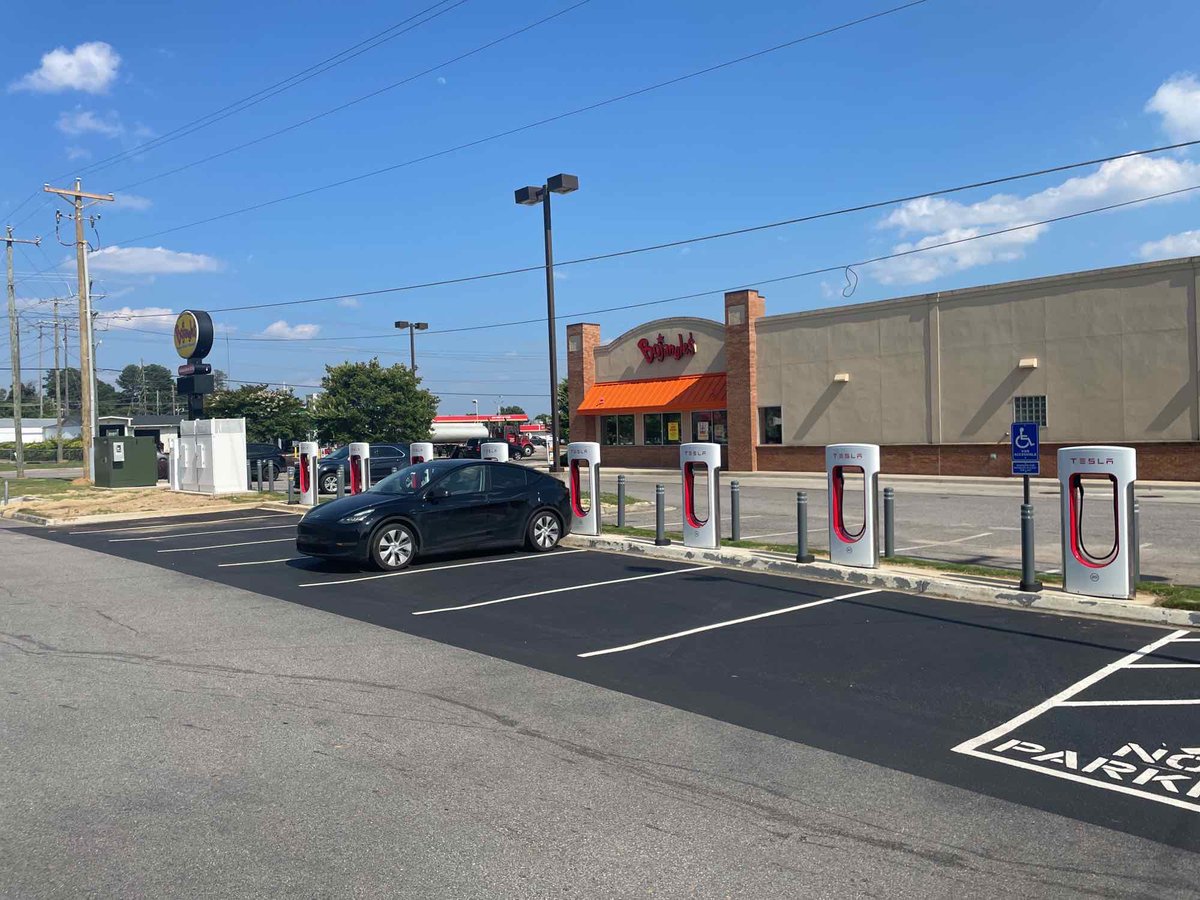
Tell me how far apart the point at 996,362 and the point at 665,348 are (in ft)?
44.3

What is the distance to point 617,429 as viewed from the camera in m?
42.1

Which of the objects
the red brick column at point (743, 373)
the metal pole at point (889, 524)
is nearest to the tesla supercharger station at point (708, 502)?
the metal pole at point (889, 524)

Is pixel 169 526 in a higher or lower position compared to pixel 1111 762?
higher

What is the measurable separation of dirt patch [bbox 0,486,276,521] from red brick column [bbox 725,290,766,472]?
17.2 metres

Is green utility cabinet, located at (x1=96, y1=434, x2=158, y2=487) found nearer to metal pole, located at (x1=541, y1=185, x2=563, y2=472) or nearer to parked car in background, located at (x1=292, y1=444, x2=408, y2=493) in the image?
parked car in background, located at (x1=292, y1=444, x2=408, y2=493)

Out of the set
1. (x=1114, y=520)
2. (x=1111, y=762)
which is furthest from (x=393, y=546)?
(x=1111, y=762)

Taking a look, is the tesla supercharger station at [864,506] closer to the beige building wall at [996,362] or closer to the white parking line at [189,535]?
the white parking line at [189,535]

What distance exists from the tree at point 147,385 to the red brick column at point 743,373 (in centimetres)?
12701

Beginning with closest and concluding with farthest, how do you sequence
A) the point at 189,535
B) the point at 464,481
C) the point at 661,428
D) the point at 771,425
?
the point at 464,481 < the point at 189,535 < the point at 771,425 < the point at 661,428

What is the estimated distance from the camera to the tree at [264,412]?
63.6 metres

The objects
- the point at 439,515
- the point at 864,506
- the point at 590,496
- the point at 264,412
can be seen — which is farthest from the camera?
the point at 264,412

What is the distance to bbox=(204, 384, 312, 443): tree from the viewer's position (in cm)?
6362

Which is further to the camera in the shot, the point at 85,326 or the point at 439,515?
the point at 85,326

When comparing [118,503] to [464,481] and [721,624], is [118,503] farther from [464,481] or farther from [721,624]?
[721,624]
